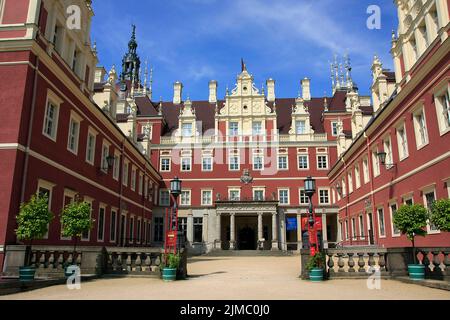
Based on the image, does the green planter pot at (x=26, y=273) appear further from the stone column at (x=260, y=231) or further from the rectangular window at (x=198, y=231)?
the rectangular window at (x=198, y=231)

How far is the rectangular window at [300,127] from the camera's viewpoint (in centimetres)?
3987

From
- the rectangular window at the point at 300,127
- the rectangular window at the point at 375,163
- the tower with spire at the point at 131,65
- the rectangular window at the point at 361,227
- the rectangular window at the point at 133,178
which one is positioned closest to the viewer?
the rectangular window at the point at 375,163

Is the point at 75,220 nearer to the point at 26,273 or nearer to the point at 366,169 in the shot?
the point at 26,273

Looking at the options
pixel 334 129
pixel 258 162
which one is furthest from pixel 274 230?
pixel 334 129

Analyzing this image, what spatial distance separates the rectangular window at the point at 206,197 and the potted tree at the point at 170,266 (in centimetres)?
2618

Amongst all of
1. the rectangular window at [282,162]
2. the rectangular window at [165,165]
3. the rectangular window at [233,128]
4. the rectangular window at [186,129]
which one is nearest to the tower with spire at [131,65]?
the rectangular window at [186,129]

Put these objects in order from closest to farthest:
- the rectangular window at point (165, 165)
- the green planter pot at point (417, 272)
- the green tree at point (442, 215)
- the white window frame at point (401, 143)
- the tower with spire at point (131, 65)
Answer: the green tree at point (442, 215), the green planter pot at point (417, 272), the white window frame at point (401, 143), the rectangular window at point (165, 165), the tower with spire at point (131, 65)

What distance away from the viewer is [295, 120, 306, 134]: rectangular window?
131ft

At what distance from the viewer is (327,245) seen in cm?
3628

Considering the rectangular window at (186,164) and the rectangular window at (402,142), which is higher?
the rectangular window at (186,164)

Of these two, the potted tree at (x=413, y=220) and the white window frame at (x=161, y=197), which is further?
the white window frame at (x=161, y=197)

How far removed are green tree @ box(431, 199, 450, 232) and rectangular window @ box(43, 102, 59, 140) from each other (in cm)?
1429

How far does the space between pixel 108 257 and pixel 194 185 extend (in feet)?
84.3
